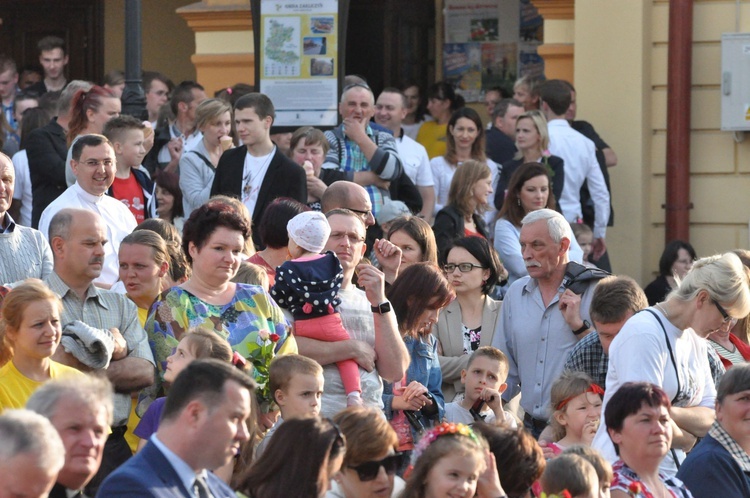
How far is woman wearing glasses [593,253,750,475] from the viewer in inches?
243

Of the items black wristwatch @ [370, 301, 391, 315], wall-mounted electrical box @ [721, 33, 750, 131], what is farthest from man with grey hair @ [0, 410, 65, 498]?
wall-mounted electrical box @ [721, 33, 750, 131]

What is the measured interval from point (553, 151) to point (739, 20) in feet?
6.81

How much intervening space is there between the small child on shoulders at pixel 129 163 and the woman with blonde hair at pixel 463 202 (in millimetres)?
1819

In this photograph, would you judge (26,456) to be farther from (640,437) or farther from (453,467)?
(640,437)

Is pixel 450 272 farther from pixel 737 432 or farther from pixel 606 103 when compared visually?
pixel 606 103

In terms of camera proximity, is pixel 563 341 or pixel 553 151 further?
pixel 553 151

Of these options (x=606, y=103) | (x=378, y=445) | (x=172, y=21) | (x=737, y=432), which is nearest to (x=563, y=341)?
(x=737, y=432)

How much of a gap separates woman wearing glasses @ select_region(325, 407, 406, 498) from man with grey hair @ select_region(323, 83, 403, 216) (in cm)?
470

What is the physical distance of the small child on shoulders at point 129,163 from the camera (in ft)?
28.2

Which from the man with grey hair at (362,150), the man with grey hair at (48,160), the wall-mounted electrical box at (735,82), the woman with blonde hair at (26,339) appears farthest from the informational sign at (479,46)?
the woman with blonde hair at (26,339)

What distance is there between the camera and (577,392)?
6.75 meters

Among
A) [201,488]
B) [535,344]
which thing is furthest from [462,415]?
[201,488]

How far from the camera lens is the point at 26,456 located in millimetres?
3781

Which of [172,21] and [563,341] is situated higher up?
[172,21]
